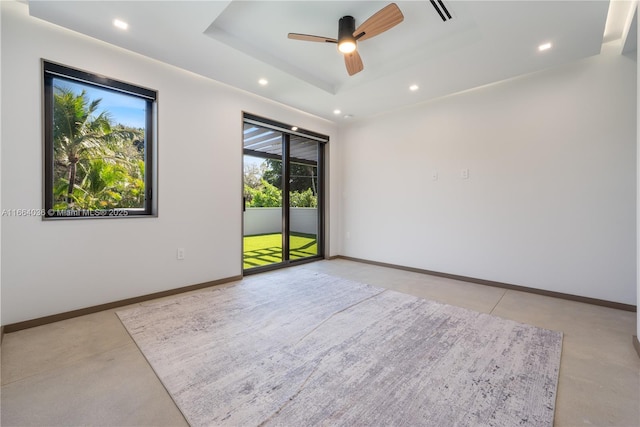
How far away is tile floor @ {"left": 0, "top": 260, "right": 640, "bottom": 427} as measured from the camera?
138 centimetres

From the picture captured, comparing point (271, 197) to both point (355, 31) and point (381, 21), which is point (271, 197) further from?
point (381, 21)

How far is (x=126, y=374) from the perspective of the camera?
1.71 meters

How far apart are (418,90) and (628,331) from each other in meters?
3.25

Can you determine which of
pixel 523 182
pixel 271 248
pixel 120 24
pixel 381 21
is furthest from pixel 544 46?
pixel 271 248

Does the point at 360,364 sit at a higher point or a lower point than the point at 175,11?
lower

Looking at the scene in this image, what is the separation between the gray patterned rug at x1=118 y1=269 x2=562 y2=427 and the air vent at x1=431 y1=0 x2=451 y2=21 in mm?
2699

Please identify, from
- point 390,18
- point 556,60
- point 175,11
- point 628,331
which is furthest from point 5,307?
point 556,60

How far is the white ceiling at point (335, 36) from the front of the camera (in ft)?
7.13

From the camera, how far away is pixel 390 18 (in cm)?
212

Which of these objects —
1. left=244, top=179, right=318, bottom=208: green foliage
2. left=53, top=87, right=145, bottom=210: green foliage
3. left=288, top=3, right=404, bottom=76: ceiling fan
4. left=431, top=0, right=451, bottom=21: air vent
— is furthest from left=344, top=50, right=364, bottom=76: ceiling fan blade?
Result: left=53, top=87, right=145, bottom=210: green foliage

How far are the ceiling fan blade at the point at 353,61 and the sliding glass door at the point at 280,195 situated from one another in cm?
174

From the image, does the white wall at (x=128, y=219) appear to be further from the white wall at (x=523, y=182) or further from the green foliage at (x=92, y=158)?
the white wall at (x=523, y=182)

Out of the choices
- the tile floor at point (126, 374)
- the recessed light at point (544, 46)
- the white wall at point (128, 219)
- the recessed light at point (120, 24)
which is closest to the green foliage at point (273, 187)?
the white wall at point (128, 219)

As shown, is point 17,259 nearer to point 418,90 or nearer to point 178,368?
point 178,368
